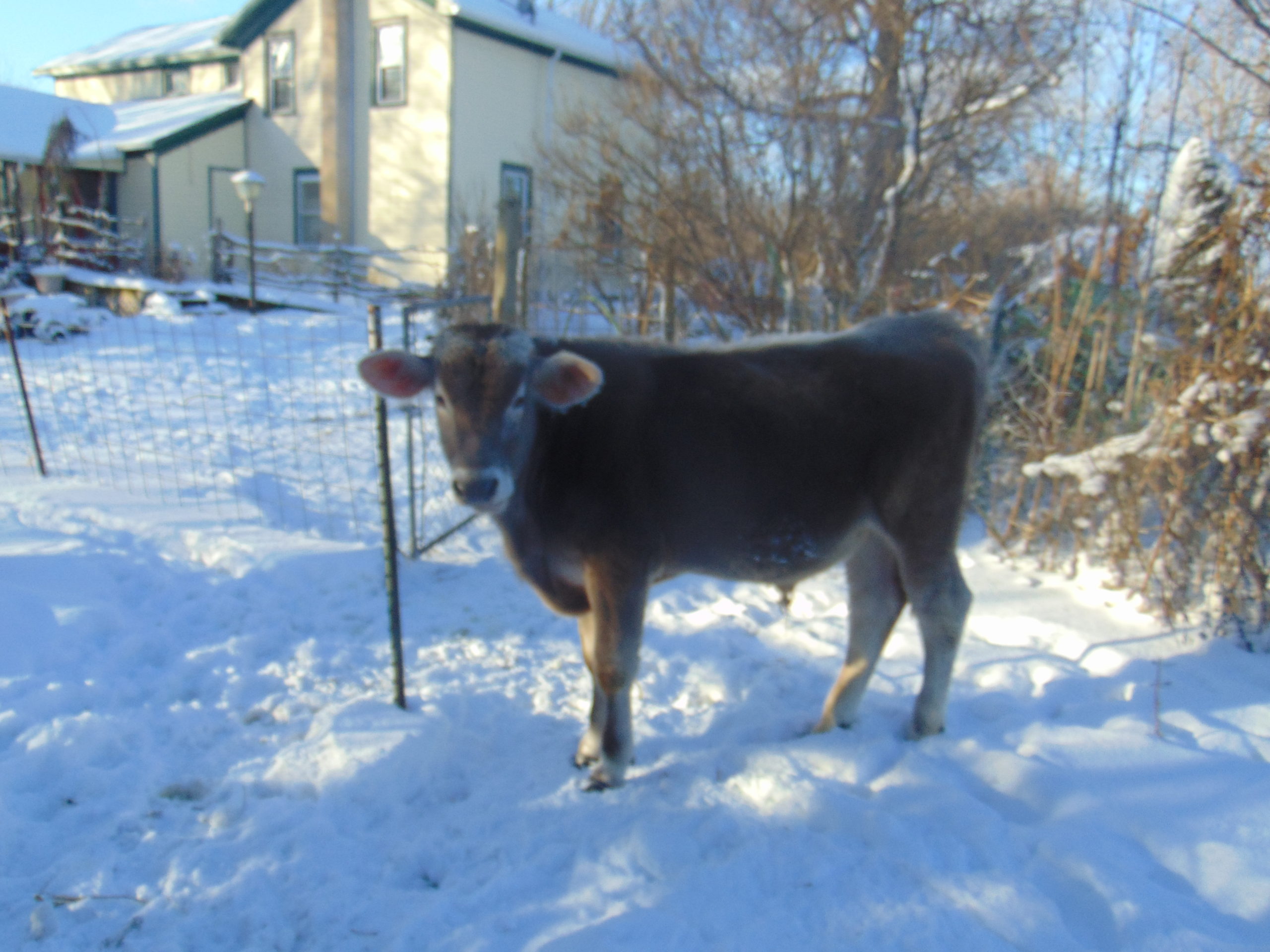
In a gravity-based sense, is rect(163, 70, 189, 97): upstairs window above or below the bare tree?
above

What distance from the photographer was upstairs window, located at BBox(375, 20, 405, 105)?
19.0m

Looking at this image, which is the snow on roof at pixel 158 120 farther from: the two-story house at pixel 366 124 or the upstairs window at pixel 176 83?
the upstairs window at pixel 176 83

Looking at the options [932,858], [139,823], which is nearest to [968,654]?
[932,858]

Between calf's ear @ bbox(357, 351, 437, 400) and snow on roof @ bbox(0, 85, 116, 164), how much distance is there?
23347mm

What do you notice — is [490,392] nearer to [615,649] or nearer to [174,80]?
[615,649]

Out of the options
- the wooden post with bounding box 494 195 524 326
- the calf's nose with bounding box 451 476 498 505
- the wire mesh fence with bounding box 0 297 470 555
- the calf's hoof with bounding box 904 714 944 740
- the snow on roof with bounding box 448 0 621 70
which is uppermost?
the snow on roof with bounding box 448 0 621 70

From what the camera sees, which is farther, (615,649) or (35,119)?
(35,119)

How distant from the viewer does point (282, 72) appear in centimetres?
2112

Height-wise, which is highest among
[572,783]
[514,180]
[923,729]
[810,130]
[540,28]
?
[540,28]

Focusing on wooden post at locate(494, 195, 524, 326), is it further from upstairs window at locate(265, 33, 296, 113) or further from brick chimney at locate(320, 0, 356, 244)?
upstairs window at locate(265, 33, 296, 113)

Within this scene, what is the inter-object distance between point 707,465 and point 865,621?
1.20 metres

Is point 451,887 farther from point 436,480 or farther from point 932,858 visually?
point 436,480

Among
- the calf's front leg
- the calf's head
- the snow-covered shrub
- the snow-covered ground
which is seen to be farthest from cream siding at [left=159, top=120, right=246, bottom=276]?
the calf's front leg

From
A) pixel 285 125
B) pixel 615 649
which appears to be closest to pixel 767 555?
pixel 615 649
